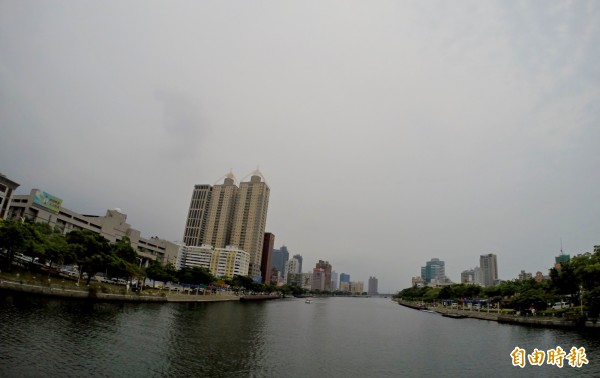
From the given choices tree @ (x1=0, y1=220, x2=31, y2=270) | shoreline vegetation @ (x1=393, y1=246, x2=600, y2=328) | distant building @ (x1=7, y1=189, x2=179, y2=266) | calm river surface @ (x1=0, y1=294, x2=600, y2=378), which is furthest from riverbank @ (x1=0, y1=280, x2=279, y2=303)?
shoreline vegetation @ (x1=393, y1=246, x2=600, y2=328)

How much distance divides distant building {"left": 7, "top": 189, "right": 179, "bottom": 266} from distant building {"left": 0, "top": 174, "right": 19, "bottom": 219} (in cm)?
519

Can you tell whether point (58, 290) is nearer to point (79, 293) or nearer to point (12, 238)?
point (79, 293)

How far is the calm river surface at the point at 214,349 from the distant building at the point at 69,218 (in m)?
82.5

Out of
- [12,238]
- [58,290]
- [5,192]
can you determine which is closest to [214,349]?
[58,290]

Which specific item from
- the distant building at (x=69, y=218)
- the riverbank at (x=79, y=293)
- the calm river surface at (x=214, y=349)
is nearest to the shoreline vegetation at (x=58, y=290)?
the riverbank at (x=79, y=293)

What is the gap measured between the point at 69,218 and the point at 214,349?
428ft

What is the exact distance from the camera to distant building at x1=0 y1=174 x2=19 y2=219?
114m

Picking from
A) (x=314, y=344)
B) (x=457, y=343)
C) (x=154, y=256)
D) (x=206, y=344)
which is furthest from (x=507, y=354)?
(x=154, y=256)

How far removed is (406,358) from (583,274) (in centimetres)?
7928

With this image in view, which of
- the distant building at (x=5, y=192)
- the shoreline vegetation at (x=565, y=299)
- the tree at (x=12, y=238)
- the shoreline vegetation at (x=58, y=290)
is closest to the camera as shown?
the shoreline vegetation at (x=58, y=290)

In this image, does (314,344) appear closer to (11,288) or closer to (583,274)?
(11,288)

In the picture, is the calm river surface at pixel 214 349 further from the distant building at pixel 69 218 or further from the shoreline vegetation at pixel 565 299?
the distant building at pixel 69 218

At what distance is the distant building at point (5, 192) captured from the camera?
114m

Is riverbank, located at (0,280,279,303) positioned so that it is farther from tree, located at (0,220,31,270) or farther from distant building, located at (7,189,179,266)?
distant building, located at (7,189,179,266)
